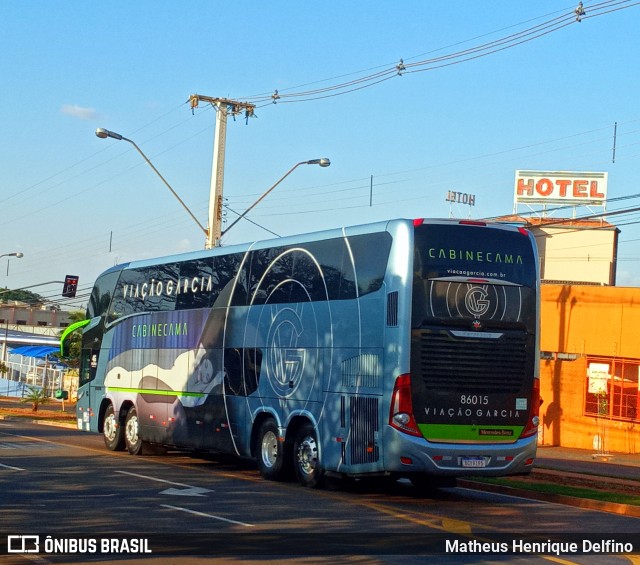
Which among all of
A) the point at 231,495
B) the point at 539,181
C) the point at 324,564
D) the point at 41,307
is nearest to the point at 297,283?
the point at 231,495

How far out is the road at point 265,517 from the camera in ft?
36.7

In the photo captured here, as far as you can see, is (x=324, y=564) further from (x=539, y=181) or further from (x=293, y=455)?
(x=539, y=181)

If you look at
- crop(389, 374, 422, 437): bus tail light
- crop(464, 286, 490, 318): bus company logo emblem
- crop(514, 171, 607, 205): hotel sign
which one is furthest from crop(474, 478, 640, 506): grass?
crop(514, 171, 607, 205): hotel sign

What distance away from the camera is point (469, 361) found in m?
16.2

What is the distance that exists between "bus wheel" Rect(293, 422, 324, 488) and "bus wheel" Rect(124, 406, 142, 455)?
23.0 feet

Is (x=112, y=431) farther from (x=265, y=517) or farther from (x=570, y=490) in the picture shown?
(x=265, y=517)

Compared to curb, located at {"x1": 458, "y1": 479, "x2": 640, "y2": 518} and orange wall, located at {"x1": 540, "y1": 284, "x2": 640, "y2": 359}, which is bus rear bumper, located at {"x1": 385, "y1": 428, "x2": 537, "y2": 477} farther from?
orange wall, located at {"x1": 540, "y1": 284, "x2": 640, "y2": 359}

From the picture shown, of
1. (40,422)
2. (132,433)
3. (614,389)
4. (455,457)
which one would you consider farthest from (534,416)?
(40,422)

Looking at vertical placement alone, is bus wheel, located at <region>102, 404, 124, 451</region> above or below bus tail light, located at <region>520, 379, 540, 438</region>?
below

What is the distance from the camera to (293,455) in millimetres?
18406

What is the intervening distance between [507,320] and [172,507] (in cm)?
606

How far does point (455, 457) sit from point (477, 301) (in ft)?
8.01

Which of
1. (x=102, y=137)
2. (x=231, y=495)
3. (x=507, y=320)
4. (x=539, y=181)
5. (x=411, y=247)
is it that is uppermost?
(x=539, y=181)

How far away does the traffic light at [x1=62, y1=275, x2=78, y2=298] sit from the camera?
54.3 m
